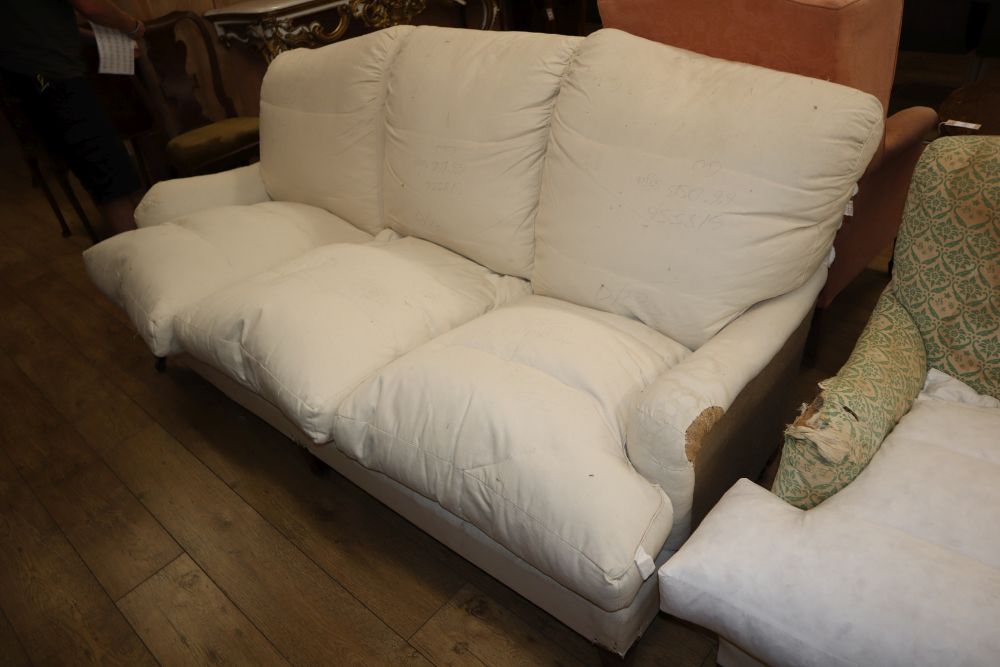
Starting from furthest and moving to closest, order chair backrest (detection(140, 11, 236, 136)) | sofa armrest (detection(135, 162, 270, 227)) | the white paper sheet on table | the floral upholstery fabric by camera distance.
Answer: chair backrest (detection(140, 11, 236, 136))
the white paper sheet on table
sofa armrest (detection(135, 162, 270, 227))
the floral upholstery fabric

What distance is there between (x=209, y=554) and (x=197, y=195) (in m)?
1.19

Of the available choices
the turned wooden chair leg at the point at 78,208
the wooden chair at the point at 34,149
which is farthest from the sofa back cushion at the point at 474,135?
the turned wooden chair leg at the point at 78,208

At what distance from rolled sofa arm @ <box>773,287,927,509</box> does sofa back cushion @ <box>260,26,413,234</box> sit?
1.32 m

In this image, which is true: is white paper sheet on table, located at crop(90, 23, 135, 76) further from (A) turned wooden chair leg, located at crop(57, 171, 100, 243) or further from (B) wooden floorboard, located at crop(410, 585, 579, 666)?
(B) wooden floorboard, located at crop(410, 585, 579, 666)

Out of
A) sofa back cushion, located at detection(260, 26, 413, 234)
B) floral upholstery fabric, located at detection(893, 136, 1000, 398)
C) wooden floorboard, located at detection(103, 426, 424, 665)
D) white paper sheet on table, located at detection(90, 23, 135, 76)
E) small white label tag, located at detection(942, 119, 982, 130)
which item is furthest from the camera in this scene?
white paper sheet on table, located at detection(90, 23, 135, 76)

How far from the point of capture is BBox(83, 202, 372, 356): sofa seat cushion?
1.71 m

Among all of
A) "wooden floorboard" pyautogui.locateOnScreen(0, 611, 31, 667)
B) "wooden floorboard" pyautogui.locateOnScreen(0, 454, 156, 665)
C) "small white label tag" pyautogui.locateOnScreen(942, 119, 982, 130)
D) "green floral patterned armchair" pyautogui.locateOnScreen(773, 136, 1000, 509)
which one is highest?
"small white label tag" pyautogui.locateOnScreen(942, 119, 982, 130)

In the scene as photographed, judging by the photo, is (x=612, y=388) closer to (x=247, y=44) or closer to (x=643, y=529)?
(x=643, y=529)

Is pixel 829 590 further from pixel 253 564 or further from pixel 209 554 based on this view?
pixel 209 554

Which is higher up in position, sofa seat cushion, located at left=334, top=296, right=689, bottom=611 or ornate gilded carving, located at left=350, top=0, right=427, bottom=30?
ornate gilded carving, located at left=350, top=0, right=427, bottom=30

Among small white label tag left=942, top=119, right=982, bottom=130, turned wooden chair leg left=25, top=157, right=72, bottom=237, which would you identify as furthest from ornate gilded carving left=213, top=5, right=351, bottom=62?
small white label tag left=942, top=119, right=982, bottom=130

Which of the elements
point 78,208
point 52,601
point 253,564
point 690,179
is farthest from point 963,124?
point 78,208

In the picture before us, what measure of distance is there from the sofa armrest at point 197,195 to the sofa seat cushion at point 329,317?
0.62m

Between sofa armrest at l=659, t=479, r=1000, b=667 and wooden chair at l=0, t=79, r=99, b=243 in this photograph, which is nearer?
sofa armrest at l=659, t=479, r=1000, b=667
